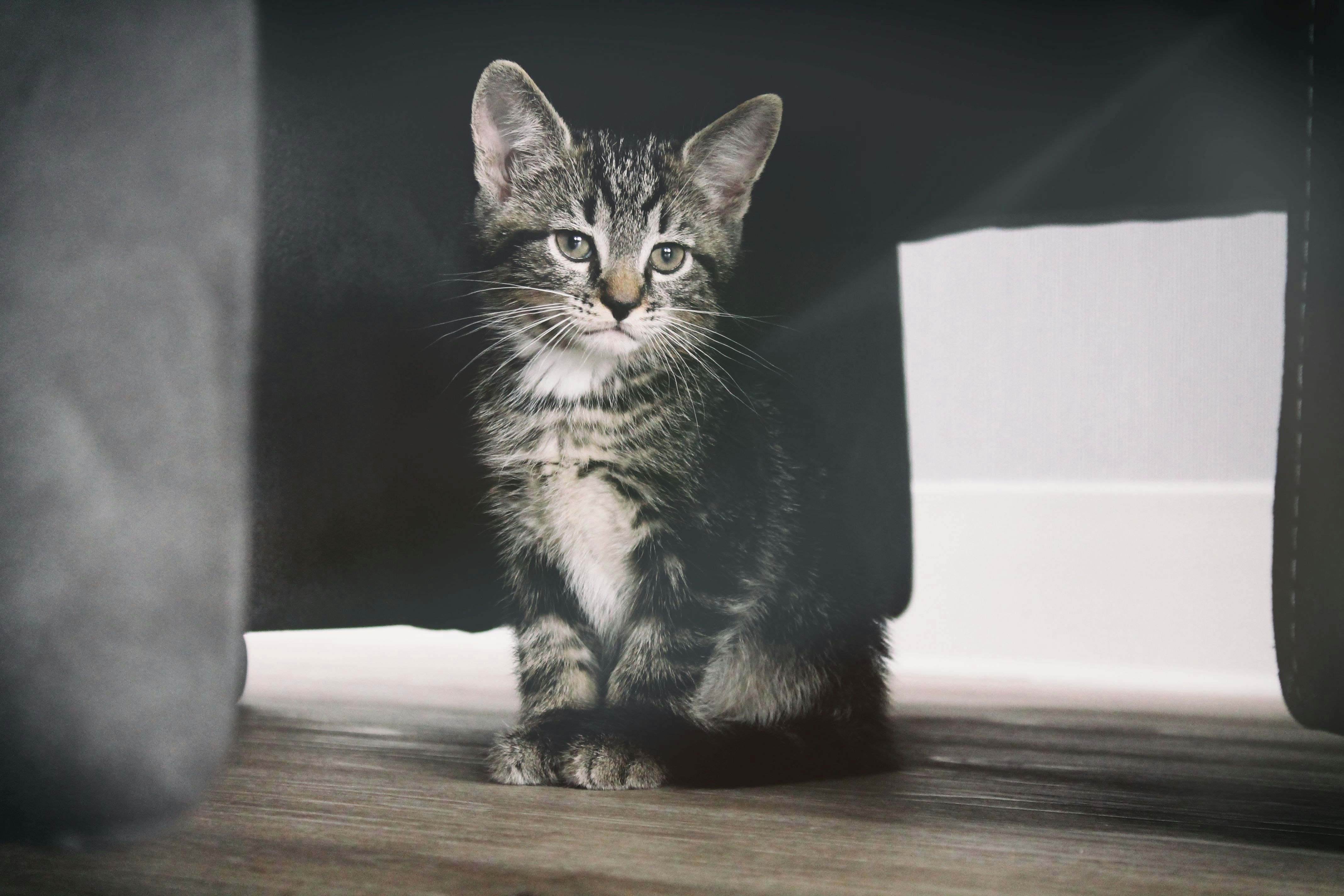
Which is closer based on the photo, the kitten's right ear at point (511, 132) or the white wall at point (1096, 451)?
the kitten's right ear at point (511, 132)

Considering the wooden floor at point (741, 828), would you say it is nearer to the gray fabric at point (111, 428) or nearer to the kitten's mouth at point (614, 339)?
the gray fabric at point (111, 428)

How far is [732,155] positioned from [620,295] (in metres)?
0.20

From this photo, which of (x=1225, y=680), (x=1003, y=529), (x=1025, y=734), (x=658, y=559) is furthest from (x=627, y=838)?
(x=1225, y=680)

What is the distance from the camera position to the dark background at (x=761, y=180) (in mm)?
980

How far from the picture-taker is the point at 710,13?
1013 mm

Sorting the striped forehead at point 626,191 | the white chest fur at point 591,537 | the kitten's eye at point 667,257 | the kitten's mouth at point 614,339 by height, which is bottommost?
the white chest fur at point 591,537

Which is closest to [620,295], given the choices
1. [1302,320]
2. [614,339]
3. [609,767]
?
[614,339]

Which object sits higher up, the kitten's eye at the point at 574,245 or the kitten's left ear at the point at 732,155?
the kitten's left ear at the point at 732,155

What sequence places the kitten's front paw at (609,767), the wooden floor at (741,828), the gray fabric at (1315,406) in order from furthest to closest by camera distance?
the gray fabric at (1315,406)
the kitten's front paw at (609,767)
the wooden floor at (741,828)

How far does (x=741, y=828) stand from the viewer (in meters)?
0.65

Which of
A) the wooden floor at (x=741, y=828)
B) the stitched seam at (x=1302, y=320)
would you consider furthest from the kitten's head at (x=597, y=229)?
the stitched seam at (x=1302, y=320)

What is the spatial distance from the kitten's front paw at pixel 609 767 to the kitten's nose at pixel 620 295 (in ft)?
1.22

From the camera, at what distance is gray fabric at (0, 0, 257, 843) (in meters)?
0.66

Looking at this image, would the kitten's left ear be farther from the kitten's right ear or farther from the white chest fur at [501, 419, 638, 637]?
the white chest fur at [501, 419, 638, 637]
